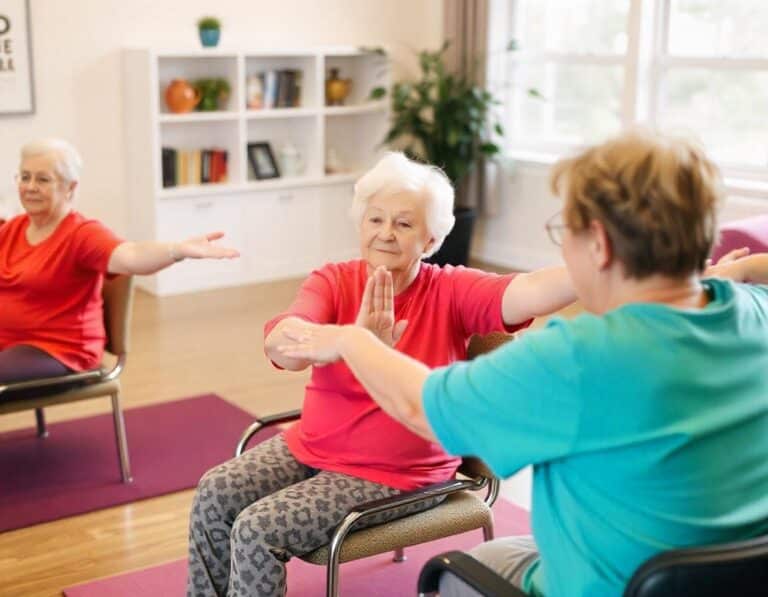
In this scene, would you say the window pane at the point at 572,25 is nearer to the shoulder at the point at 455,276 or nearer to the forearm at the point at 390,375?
the shoulder at the point at 455,276

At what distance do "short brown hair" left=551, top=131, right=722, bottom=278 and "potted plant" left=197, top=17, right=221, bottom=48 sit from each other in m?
5.00

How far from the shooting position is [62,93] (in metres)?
6.13

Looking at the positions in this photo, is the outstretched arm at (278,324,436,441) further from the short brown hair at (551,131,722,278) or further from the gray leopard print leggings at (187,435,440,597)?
the gray leopard print leggings at (187,435,440,597)

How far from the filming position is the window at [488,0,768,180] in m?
5.90

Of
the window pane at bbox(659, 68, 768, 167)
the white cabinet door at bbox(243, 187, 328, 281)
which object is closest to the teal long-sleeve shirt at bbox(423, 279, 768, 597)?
the window pane at bbox(659, 68, 768, 167)

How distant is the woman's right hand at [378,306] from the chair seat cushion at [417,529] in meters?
0.43

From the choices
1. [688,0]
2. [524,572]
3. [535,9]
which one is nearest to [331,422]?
[524,572]

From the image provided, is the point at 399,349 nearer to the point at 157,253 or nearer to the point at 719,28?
the point at 157,253

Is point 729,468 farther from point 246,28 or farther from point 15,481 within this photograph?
point 246,28

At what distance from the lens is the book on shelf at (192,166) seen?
6371mm

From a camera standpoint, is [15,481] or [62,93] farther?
[62,93]

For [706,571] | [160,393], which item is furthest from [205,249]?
[706,571]

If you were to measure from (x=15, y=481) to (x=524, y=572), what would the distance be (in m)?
2.30

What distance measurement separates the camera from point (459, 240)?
21.5 ft
